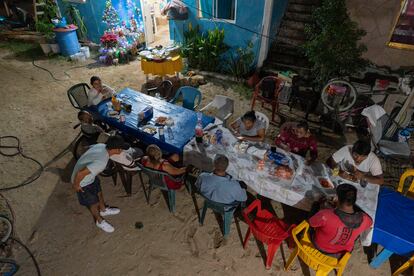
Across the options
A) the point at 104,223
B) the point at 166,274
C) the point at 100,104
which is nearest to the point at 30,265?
the point at 104,223

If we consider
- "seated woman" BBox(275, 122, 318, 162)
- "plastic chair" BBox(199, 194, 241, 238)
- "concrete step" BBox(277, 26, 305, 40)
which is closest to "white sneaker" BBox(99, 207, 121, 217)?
"plastic chair" BBox(199, 194, 241, 238)

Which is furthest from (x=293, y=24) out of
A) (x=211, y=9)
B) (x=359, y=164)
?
(x=359, y=164)

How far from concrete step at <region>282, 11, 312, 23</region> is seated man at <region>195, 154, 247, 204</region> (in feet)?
23.5

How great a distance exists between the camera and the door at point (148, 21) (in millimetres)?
10911

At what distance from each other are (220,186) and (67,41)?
33.4 feet

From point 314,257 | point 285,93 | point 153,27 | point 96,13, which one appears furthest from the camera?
point 153,27

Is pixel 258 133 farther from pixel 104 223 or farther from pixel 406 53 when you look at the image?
pixel 406 53

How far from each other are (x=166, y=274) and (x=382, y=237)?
9.86ft

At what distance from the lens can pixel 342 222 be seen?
3135 mm

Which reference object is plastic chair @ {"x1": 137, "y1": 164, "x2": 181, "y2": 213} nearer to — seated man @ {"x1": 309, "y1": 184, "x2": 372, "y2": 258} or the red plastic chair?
the red plastic chair

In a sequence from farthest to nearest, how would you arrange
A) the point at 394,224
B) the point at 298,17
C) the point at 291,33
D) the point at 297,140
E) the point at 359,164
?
the point at 291,33
the point at 298,17
the point at 297,140
the point at 359,164
the point at 394,224

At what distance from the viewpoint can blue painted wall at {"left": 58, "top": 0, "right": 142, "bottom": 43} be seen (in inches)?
421

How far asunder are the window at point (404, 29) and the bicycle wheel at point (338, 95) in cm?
202

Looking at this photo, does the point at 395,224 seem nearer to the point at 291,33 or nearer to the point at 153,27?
the point at 291,33
